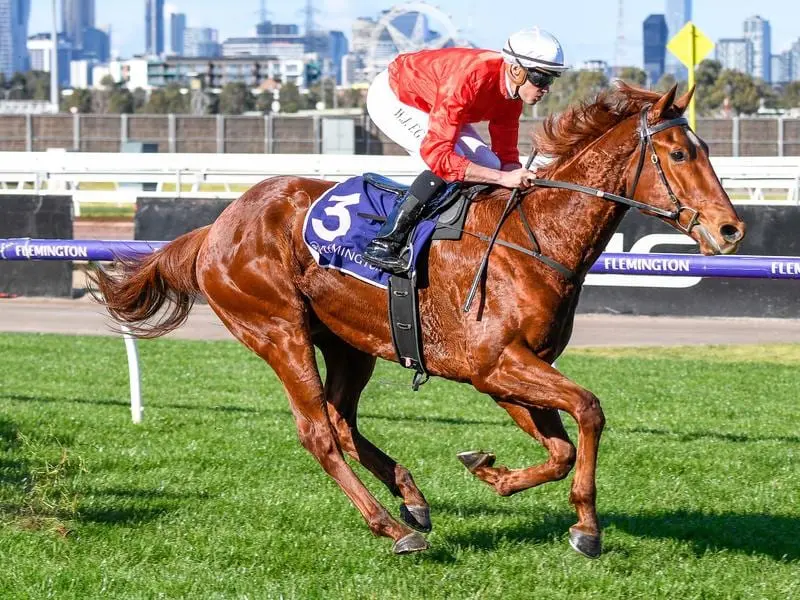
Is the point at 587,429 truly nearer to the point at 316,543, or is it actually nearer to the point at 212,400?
the point at 316,543

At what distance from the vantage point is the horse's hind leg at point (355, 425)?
17.5ft

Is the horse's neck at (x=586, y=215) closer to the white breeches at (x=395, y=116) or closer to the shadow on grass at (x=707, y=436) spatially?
the white breeches at (x=395, y=116)

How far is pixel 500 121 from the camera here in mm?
5508

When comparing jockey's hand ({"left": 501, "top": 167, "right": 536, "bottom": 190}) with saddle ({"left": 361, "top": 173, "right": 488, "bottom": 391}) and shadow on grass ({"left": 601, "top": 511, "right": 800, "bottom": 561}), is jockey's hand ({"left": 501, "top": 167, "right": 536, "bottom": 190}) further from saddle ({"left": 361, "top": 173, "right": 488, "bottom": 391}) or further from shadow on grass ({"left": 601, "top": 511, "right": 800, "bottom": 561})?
shadow on grass ({"left": 601, "top": 511, "right": 800, "bottom": 561})

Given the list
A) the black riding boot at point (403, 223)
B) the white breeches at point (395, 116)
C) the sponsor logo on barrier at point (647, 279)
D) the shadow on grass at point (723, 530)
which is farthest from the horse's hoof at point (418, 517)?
the sponsor logo on barrier at point (647, 279)

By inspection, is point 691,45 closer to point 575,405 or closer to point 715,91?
point 575,405

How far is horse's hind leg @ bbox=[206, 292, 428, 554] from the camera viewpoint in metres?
5.23

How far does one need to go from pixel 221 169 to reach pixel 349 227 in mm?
14955

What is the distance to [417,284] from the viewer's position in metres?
5.20

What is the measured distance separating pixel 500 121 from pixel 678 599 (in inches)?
82.9

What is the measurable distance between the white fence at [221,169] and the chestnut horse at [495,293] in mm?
10159

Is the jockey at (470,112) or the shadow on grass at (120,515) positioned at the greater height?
the jockey at (470,112)

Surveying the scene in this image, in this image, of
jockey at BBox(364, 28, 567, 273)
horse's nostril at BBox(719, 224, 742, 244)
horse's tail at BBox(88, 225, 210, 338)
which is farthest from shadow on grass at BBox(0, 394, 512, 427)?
horse's nostril at BBox(719, 224, 742, 244)

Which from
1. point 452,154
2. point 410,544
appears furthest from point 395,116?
point 410,544
